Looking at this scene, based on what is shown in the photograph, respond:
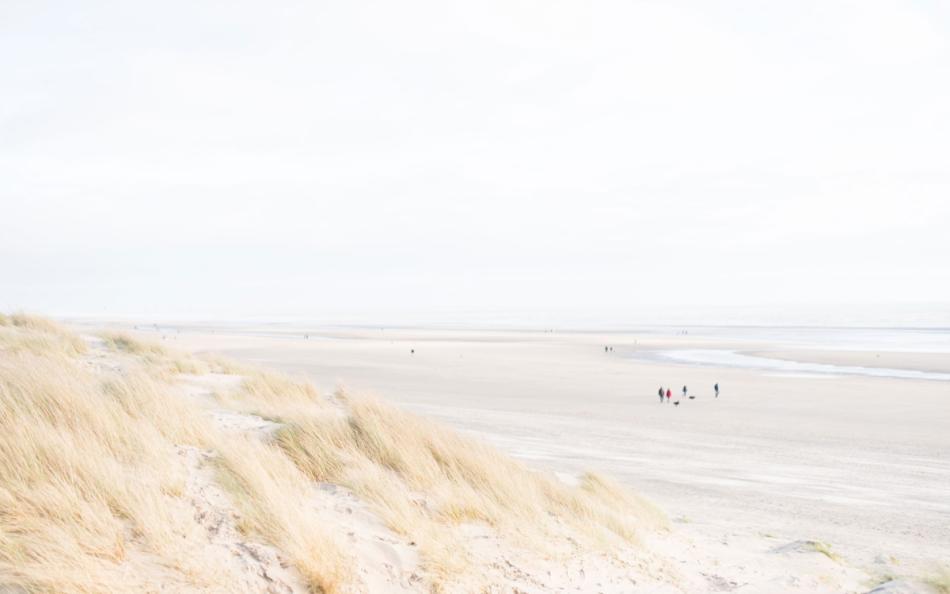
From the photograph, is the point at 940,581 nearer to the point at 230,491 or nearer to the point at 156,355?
the point at 230,491

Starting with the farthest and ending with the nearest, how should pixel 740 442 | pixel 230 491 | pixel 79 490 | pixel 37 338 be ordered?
pixel 740 442 < pixel 37 338 < pixel 230 491 < pixel 79 490

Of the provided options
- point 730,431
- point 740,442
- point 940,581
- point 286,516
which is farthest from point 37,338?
point 730,431

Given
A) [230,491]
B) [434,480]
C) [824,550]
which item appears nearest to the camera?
[230,491]

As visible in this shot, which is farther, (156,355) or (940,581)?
(156,355)

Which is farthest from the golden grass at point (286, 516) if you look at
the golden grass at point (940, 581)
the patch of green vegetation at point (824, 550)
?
the patch of green vegetation at point (824, 550)

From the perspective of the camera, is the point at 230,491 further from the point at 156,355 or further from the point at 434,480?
the point at 156,355

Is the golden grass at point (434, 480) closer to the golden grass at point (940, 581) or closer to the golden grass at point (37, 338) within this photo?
the golden grass at point (940, 581)

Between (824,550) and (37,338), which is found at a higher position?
(37,338)

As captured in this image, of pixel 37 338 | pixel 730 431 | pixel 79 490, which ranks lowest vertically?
pixel 730 431

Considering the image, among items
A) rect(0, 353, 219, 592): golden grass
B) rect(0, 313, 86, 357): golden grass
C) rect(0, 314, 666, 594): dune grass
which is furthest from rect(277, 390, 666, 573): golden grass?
rect(0, 313, 86, 357): golden grass

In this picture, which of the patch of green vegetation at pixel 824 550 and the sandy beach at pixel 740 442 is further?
the sandy beach at pixel 740 442

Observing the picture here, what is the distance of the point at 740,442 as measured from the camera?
2109 centimetres

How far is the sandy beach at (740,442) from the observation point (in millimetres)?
10125

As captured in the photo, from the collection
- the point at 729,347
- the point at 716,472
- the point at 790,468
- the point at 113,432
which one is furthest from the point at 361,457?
the point at 729,347
